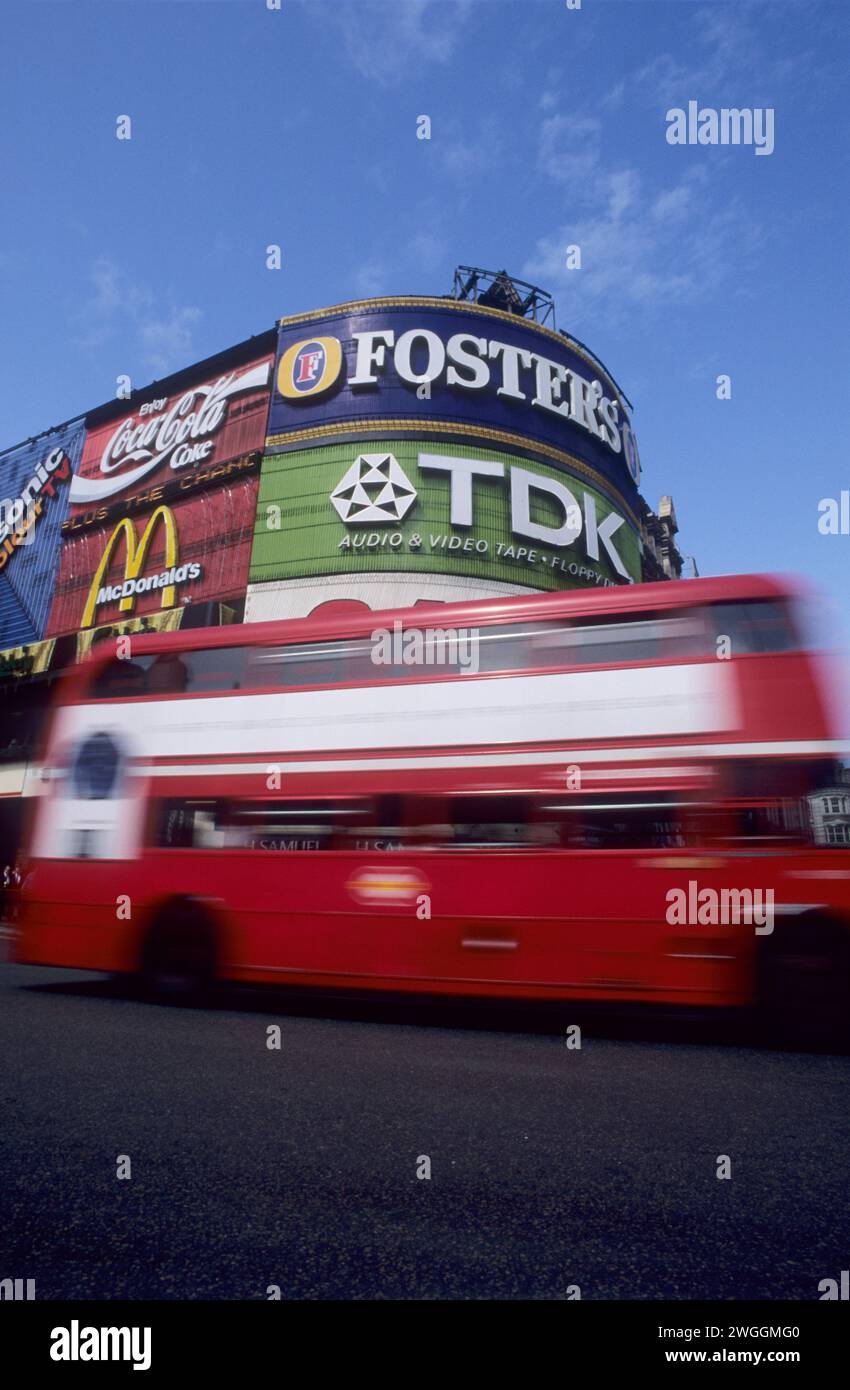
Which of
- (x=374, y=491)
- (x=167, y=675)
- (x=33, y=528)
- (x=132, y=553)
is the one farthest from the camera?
(x=33, y=528)

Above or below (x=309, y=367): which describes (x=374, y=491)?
below

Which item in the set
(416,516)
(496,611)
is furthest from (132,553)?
(496,611)

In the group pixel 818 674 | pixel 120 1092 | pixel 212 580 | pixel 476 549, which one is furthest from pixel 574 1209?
pixel 212 580

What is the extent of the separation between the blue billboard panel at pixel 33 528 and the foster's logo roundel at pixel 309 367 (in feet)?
34.1

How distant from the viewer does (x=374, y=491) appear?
23297mm

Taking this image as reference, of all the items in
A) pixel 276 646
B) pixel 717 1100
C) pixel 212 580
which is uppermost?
pixel 212 580

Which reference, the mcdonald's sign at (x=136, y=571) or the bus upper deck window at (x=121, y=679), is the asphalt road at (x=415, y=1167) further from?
the mcdonald's sign at (x=136, y=571)

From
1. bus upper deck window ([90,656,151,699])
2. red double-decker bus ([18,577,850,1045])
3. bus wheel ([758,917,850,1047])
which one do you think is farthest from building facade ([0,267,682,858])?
bus wheel ([758,917,850,1047])

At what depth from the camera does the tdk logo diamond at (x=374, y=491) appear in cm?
2300

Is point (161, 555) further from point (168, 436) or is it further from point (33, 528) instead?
point (33, 528)

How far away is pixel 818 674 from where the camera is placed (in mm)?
6246

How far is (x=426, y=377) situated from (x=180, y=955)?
67.4 feet
